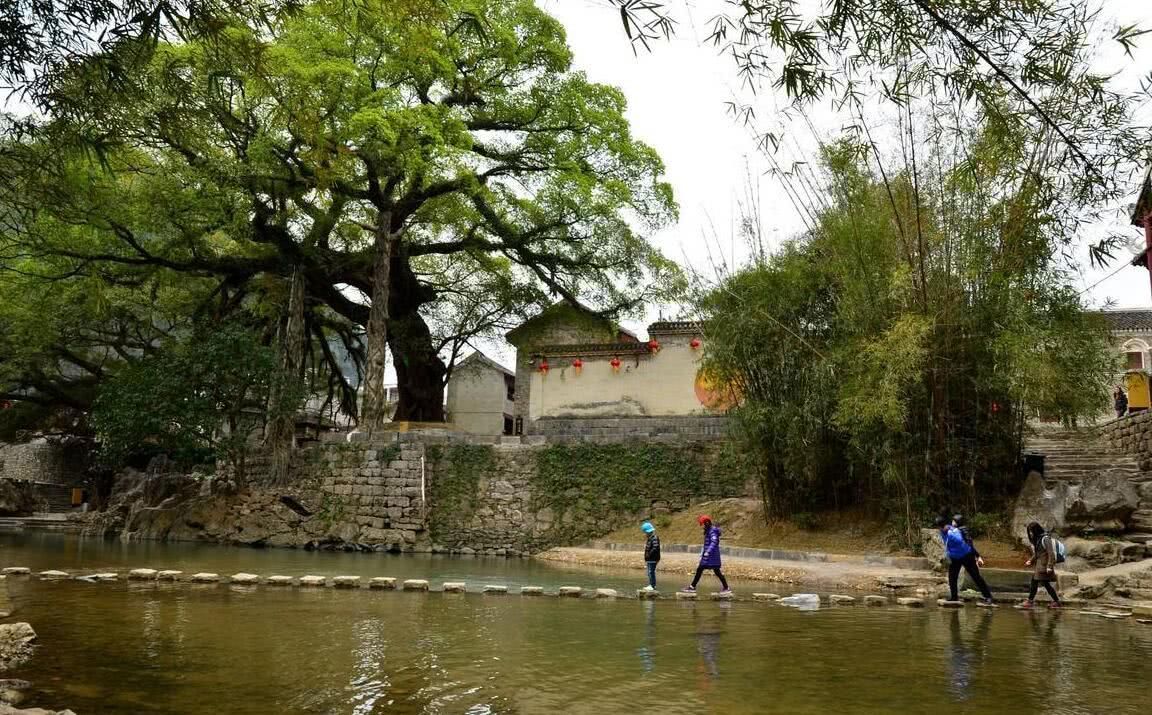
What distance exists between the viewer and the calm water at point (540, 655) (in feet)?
14.7

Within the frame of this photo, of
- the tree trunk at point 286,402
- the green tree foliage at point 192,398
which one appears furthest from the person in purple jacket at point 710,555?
the green tree foliage at point 192,398

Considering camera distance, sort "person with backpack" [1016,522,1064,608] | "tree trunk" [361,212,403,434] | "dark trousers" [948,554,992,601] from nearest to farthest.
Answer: "person with backpack" [1016,522,1064,608]
"dark trousers" [948,554,992,601]
"tree trunk" [361,212,403,434]

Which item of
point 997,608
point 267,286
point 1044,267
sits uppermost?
point 267,286

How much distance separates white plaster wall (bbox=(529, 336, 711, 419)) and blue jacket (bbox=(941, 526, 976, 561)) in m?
11.7

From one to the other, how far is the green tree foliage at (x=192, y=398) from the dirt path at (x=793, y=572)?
833 centimetres

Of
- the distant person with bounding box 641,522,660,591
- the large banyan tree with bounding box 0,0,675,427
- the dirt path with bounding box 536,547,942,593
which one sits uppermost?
the large banyan tree with bounding box 0,0,675,427

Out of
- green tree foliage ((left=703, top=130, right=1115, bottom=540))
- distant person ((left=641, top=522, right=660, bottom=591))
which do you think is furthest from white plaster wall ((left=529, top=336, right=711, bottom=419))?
distant person ((left=641, top=522, right=660, bottom=591))

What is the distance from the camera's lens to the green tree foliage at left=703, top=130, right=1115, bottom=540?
11750 mm

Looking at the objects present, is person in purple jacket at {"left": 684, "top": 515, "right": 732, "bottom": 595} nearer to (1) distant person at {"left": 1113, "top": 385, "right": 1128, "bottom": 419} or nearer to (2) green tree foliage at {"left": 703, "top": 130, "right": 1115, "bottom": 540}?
(2) green tree foliage at {"left": 703, "top": 130, "right": 1115, "bottom": 540}

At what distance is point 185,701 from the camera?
425 centimetres

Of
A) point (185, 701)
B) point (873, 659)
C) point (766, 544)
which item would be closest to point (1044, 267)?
point (766, 544)

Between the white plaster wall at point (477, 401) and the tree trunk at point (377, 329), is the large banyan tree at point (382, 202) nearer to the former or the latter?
the tree trunk at point (377, 329)

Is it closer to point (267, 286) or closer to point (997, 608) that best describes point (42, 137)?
point (997, 608)

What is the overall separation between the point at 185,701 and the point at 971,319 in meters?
11.2
